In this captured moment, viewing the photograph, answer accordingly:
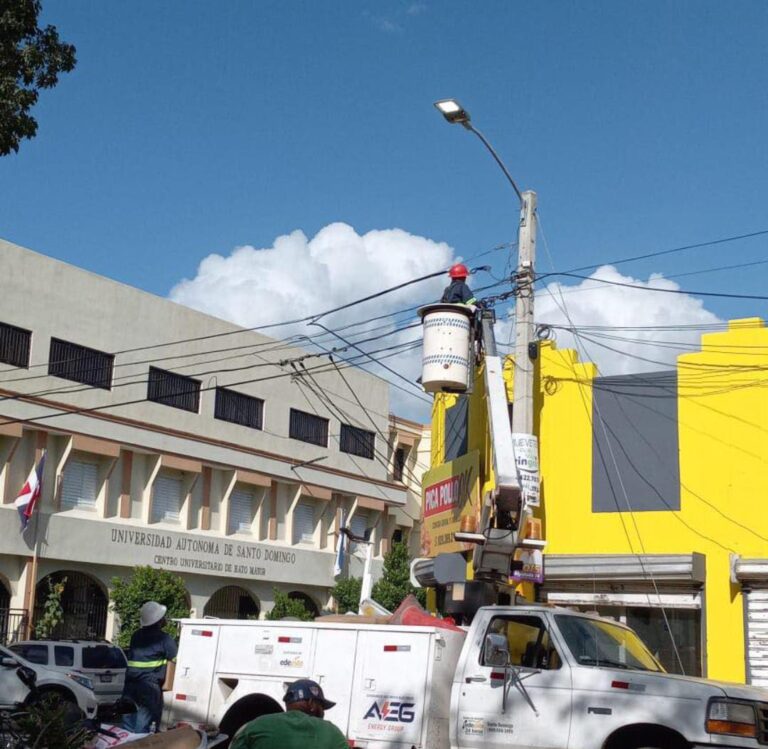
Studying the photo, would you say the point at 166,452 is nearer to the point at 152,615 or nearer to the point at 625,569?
the point at 625,569

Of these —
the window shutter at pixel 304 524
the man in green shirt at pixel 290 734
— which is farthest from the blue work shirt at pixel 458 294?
the window shutter at pixel 304 524

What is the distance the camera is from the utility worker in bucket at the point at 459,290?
57.1 feet

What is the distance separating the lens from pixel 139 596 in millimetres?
31922

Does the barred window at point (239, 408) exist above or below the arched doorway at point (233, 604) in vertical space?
above

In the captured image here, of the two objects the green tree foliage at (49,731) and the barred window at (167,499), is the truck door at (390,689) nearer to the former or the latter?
the green tree foliage at (49,731)

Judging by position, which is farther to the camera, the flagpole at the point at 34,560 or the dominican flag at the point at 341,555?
the dominican flag at the point at 341,555

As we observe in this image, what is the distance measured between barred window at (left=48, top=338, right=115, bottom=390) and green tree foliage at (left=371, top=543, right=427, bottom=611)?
39.7 feet

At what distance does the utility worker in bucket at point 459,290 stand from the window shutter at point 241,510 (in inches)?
836

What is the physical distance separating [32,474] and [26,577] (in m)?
2.69

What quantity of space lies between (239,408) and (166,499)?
13.5 ft

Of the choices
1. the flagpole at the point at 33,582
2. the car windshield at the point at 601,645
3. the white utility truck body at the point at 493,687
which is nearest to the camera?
the white utility truck body at the point at 493,687

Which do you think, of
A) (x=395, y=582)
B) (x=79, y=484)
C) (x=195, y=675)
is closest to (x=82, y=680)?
(x=195, y=675)

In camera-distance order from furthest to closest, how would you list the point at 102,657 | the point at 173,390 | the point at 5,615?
the point at 173,390
the point at 5,615
the point at 102,657

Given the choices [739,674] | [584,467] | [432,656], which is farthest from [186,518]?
[432,656]
